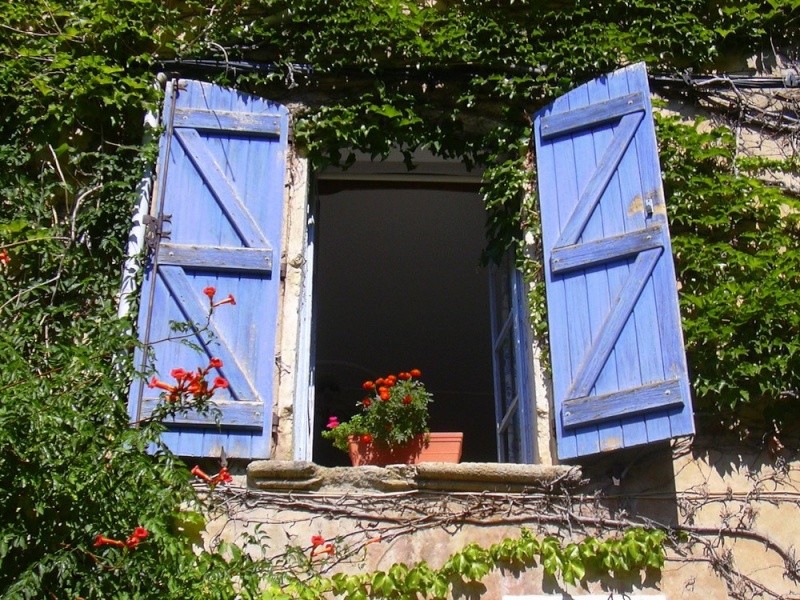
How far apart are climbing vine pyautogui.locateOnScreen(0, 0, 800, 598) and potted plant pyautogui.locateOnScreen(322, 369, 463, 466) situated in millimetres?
667

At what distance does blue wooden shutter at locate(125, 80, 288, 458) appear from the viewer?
4766 mm

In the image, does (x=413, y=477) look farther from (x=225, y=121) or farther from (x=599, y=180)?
(x=225, y=121)

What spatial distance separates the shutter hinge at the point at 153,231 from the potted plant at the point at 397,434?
1.17 metres

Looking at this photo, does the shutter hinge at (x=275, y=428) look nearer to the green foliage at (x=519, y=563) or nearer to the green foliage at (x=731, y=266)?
the green foliage at (x=519, y=563)

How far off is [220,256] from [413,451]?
47.7 inches

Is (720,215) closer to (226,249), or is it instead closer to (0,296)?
(226,249)

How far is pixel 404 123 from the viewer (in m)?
5.58

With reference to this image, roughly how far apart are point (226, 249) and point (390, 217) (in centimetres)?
305

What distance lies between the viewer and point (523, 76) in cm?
567

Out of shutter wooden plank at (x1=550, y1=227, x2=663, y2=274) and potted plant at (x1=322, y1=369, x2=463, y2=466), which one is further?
potted plant at (x1=322, y1=369, x2=463, y2=466)

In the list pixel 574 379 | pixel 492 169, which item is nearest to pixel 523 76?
pixel 492 169

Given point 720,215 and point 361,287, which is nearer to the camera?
point 720,215

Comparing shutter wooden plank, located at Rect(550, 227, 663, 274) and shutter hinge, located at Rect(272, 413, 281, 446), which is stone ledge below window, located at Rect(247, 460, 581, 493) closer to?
shutter hinge, located at Rect(272, 413, 281, 446)

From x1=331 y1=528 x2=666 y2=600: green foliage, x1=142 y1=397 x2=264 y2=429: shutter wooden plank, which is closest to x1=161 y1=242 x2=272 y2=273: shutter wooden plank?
x1=142 y1=397 x2=264 y2=429: shutter wooden plank
